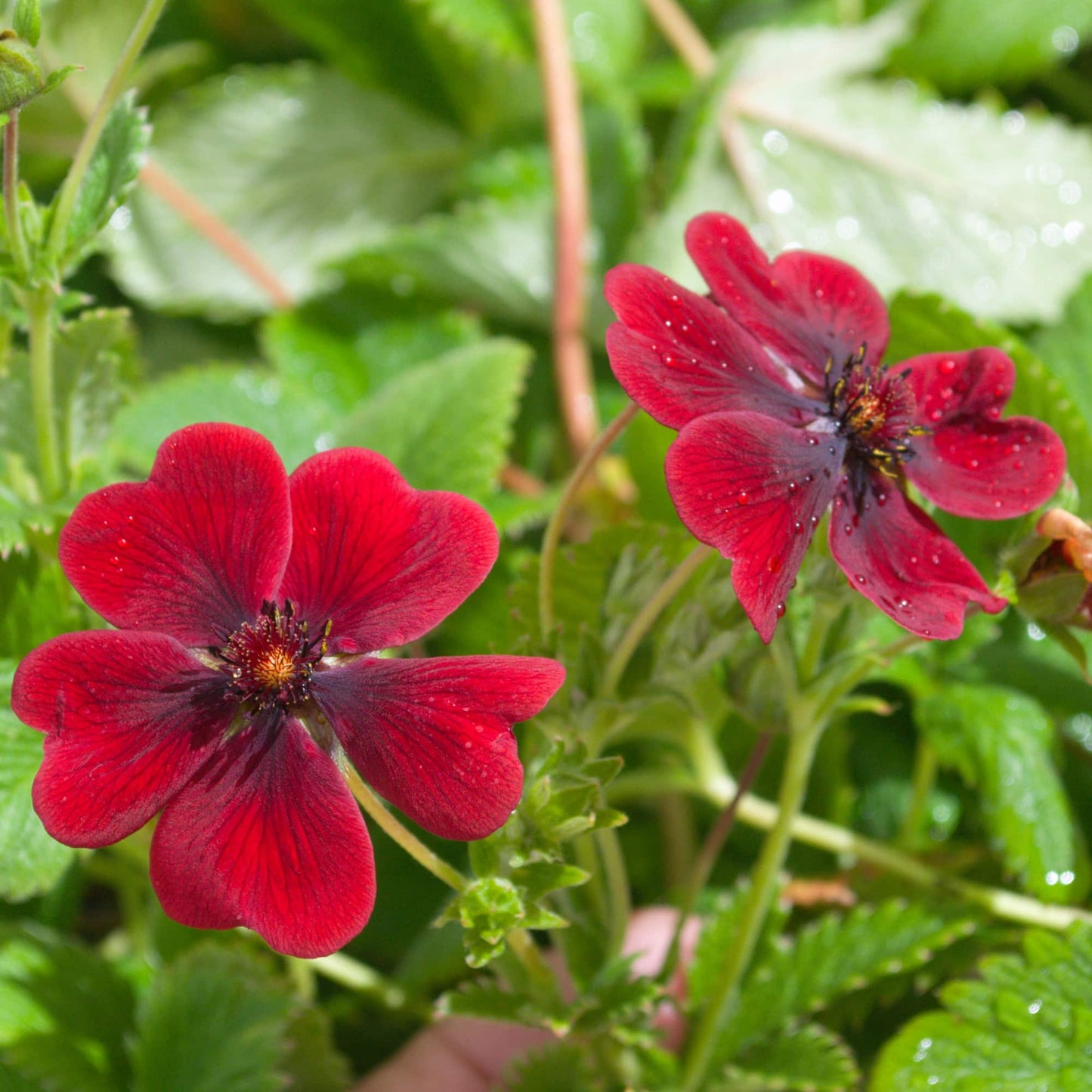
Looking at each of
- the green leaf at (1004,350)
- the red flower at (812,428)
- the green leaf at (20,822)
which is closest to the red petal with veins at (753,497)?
the red flower at (812,428)

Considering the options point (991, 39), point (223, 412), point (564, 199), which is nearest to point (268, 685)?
point (223, 412)

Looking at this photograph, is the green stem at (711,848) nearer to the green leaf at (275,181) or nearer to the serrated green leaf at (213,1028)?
the serrated green leaf at (213,1028)

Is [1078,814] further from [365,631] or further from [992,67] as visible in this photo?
[992,67]

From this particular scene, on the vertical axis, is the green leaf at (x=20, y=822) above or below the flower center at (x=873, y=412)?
below

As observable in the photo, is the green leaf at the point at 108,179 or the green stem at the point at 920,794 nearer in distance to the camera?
the green leaf at the point at 108,179

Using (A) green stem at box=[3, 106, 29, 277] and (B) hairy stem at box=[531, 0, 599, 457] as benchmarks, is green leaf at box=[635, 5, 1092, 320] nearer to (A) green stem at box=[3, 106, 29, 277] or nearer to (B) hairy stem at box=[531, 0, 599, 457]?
(B) hairy stem at box=[531, 0, 599, 457]

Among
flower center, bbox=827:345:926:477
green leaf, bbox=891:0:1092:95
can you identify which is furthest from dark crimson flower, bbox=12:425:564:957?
green leaf, bbox=891:0:1092:95
